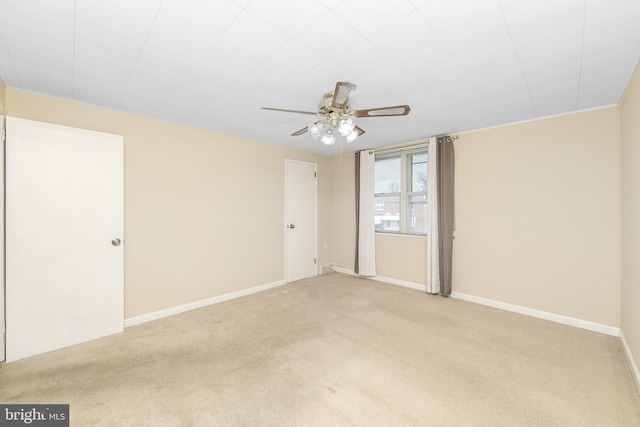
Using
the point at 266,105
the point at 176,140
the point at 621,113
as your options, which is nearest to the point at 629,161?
the point at 621,113

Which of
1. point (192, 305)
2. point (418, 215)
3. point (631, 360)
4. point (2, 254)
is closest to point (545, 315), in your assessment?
point (631, 360)

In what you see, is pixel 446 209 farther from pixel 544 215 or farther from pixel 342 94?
pixel 342 94

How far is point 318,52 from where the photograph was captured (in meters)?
1.83

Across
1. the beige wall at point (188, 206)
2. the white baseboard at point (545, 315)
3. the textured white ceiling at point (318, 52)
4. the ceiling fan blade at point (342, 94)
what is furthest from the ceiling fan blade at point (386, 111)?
the white baseboard at point (545, 315)

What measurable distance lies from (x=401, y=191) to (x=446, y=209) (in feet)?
2.84

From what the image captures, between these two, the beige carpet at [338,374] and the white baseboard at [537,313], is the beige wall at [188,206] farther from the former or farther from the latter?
the white baseboard at [537,313]

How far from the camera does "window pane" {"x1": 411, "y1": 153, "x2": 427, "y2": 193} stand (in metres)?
4.30

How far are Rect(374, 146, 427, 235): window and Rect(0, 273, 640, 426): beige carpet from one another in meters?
1.68

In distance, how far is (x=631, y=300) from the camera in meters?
2.29

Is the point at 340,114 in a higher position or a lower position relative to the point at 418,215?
higher

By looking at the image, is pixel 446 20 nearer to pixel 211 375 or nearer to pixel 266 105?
pixel 266 105

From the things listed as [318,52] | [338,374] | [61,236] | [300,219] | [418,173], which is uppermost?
[318,52]

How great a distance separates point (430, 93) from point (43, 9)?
280 centimetres

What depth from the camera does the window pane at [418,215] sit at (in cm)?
431
